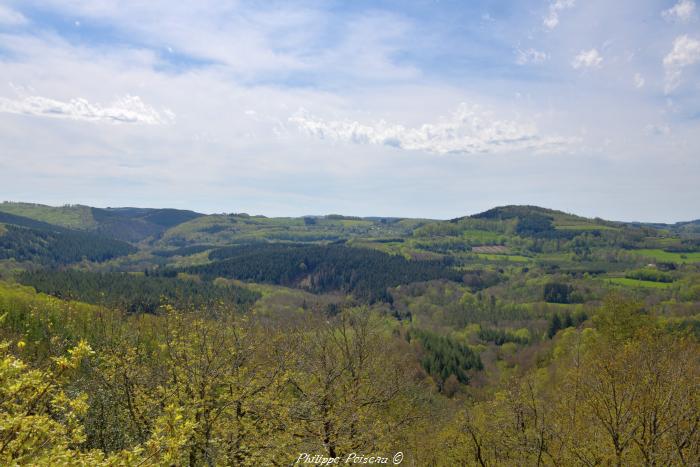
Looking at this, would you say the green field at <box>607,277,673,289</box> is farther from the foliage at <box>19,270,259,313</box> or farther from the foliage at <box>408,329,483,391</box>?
the foliage at <box>19,270,259,313</box>

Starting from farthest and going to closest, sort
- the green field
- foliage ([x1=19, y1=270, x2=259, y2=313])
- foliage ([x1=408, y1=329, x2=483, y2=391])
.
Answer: the green field → foliage ([x1=19, y1=270, x2=259, y2=313]) → foliage ([x1=408, y1=329, x2=483, y2=391])

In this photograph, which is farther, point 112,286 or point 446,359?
point 112,286

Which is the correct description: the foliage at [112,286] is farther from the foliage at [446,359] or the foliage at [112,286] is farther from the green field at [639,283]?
the green field at [639,283]

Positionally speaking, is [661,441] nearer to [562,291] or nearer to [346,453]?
[346,453]

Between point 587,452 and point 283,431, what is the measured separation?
61.0 ft

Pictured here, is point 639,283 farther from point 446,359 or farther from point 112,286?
point 112,286

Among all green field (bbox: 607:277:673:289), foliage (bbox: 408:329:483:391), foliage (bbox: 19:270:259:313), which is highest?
green field (bbox: 607:277:673:289)

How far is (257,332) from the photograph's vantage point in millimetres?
36469

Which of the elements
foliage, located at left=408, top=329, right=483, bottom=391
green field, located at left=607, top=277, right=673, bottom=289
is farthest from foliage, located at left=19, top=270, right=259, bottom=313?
green field, located at left=607, top=277, right=673, bottom=289

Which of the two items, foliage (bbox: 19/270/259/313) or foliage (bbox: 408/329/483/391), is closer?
foliage (bbox: 408/329/483/391)

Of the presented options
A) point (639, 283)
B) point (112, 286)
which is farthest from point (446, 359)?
point (112, 286)

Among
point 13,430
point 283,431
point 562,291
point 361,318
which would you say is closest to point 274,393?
point 283,431

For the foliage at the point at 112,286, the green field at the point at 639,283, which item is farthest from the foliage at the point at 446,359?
the green field at the point at 639,283

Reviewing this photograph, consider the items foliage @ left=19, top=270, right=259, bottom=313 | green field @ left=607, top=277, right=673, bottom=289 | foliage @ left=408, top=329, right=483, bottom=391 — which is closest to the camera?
foliage @ left=408, top=329, right=483, bottom=391
